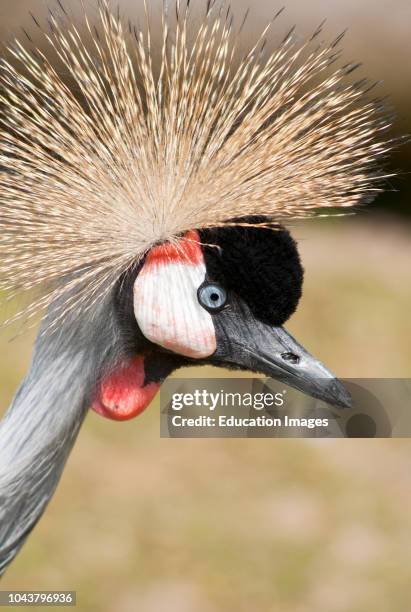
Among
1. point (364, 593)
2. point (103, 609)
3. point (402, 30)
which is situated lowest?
point (364, 593)

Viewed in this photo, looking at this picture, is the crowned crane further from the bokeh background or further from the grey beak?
the bokeh background

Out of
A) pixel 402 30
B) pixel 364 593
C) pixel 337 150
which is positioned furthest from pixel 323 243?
pixel 337 150

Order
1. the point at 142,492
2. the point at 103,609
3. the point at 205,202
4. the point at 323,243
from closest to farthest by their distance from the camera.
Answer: the point at 205,202, the point at 103,609, the point at 142,492, the point at 323,243

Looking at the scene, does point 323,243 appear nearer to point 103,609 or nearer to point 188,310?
point 103,609

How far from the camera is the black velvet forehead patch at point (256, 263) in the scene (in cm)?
141

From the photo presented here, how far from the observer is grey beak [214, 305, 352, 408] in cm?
147

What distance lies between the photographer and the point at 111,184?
4.78 feet

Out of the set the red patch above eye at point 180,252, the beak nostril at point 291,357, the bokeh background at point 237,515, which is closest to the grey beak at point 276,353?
the beak nostril at point 291,357

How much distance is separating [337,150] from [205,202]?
294 mm

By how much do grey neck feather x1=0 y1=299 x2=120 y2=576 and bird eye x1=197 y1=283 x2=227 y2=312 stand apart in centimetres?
15

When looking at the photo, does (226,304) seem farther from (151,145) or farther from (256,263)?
(151,145)

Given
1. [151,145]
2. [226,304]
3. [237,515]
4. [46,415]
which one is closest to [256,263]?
[226,304]

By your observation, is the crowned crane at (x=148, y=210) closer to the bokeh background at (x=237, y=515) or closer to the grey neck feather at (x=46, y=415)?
the grey neck feather at (x=46, y=415)

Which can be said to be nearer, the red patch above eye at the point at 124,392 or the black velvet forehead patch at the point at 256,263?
the black velvet forehead patch at the point at 256,263
